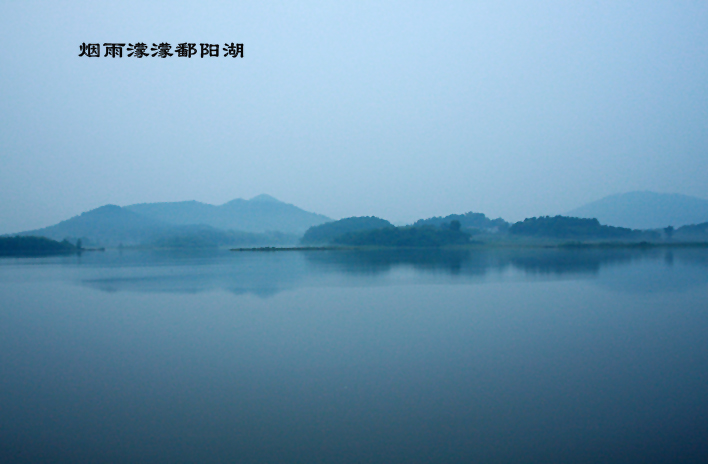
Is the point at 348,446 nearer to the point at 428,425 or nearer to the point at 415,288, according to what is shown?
the point at 428,425

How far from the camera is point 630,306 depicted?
11.3 m

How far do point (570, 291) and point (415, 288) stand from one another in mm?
4438

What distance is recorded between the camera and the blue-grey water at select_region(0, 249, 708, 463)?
4.21 m

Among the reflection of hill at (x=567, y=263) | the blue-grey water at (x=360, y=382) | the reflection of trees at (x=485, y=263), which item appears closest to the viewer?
the blue-grey water at (x=360, y=382)

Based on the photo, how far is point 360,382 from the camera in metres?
5.94

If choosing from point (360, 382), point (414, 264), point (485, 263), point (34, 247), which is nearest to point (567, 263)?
point (485, 263)

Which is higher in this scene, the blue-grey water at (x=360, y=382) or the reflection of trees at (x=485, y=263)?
the reflection of trees at (x=485, y=263)

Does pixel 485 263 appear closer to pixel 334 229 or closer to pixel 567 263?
pixel 567 263

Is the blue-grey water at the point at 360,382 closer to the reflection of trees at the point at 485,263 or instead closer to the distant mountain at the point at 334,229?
the reflection of trees at the point at 485,263

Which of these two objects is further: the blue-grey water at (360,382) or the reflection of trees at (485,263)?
the reflection of trees at (485,263)

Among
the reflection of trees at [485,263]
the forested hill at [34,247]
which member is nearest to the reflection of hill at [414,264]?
the reflection of trees at [485,263]

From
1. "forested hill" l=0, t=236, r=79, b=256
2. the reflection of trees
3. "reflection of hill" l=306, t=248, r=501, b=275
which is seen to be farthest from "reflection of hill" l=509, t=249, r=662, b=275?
"forested hill" l=0, t=236, r=79, b=256

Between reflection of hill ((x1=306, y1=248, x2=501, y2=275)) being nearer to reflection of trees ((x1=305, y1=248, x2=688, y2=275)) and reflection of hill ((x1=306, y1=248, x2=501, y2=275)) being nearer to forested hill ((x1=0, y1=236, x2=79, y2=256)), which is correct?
reflection of trees ((x1=305, y1=248, x2=688, y2=275))

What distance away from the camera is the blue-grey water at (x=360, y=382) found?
4.21 meters
